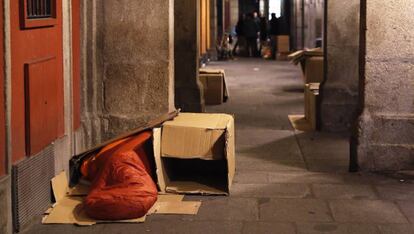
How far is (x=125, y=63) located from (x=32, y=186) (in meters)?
2.35

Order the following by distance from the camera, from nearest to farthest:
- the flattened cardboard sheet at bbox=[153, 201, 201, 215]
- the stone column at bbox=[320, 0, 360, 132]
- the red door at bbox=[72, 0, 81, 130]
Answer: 1. the flattened cardboard sheet at bbox=[153, 201, 201, 215]
2. the red door at bbox=[72, 0, 81, 130]
3. the stone column at bbox=[320, 0, 360, 132]

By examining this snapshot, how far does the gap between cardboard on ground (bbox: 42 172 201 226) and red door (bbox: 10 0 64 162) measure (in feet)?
1.41

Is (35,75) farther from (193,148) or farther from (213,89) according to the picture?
(213,89)

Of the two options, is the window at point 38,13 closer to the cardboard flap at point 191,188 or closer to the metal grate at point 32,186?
the metal grate at point 32,186

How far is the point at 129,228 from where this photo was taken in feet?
19.0

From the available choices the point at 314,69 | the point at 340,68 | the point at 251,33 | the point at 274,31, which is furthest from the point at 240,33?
the point at 340,68

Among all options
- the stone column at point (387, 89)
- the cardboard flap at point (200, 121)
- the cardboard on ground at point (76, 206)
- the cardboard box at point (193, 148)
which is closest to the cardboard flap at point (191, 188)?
the cardboard box at point (193, 148)

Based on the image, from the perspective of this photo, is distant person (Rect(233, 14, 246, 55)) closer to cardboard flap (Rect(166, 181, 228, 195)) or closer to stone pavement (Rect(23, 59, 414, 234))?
stone pavement (Rect(23, 59, 414, 234))

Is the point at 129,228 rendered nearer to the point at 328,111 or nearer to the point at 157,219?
the point at 157,219

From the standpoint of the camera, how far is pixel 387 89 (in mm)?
7613

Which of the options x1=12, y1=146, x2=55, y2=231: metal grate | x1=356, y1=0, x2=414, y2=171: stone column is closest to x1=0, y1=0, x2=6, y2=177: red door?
x1=12, y1=146, x2=55, y2=231: metal grate

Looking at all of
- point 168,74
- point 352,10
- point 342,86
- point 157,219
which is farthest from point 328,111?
point 157,219

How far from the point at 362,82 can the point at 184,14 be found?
185 inches

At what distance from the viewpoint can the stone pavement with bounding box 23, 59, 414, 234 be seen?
19.1 feet
